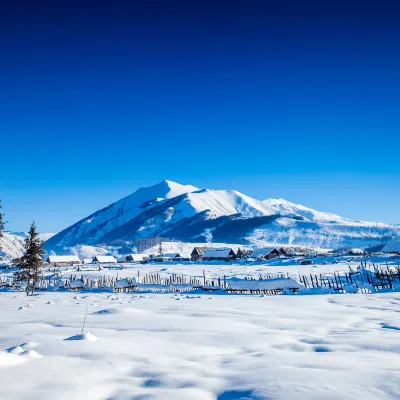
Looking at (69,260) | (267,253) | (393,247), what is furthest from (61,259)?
(393,247)

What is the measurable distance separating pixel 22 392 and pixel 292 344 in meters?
5.40

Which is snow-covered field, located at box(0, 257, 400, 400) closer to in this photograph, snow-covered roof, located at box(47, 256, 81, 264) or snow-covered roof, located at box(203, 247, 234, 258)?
snow-covered roof, located at box(203, 247, 234, 258)

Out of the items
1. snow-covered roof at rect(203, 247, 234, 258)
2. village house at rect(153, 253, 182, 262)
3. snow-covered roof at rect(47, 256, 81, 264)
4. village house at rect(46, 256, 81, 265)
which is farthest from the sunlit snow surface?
snow-covered roof at rect(47, 256, 81, 264)

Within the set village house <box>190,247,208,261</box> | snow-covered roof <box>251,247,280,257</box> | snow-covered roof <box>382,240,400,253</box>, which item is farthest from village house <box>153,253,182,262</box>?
snow-covered roof <box>382,240,400,253</box>

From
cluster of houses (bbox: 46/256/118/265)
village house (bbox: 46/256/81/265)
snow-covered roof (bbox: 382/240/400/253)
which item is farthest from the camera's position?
village house (bbox: 46/256/81/265)

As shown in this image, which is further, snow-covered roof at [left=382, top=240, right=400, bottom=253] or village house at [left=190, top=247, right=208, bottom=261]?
village house at [left=190, top=247, right=208, bottom=261]

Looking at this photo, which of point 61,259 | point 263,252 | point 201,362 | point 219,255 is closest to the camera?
point 201,362

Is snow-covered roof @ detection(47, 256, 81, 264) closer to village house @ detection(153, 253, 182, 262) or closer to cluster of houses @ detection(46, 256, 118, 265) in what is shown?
cluster of houses @ detection(46, 256, 118, 265)

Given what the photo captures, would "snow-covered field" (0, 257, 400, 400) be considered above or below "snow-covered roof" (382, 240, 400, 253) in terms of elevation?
above

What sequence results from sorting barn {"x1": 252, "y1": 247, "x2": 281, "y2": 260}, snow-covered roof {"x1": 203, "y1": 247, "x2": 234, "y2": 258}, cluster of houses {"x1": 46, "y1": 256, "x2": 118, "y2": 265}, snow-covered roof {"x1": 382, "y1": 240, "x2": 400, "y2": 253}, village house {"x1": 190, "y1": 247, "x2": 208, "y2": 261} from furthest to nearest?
cluster of houses {"x1": 46, "y1": 256, "x2": 118, "y2": 265} < village house {"x1": 190, "y1": 247, "x2": 208, "y2": 261} < snow-covered roof {"x1": 203, "y1": 247, "x2": 234, "y2": 258} < barn {"x1": 252, "y1": 247, "x2": 281, "y2": 260} < snow-covered roof {"x1": 382, "y1": 240, "x2": 400, "y2": 253}

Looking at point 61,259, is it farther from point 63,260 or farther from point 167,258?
point 167,258

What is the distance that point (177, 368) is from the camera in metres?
5.54

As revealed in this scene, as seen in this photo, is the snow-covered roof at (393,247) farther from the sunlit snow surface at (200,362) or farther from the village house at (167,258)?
the sunlit snow surface at (200,362)

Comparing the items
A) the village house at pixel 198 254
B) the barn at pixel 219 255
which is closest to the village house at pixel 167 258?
the village house at pixel 198 254
